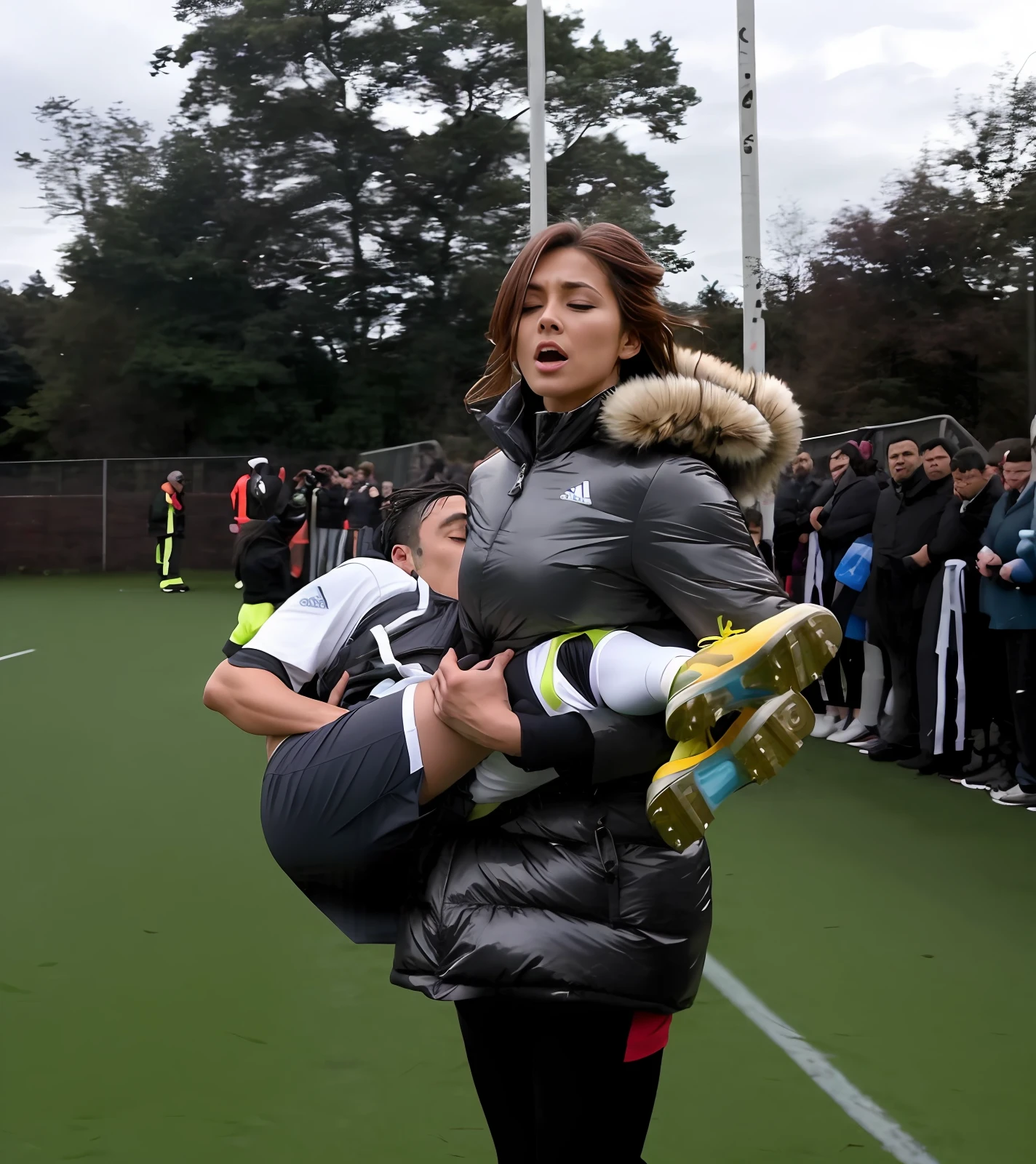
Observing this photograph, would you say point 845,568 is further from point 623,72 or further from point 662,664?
point 623,72

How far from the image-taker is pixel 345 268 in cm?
4000

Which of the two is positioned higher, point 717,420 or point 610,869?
point 717,420

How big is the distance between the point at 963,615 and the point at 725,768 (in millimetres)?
6831

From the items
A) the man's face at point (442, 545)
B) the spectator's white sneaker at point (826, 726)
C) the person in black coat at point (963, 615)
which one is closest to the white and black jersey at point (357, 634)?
the man's face at point (442, 545)

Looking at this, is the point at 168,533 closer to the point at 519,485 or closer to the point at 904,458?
the point at 904,458

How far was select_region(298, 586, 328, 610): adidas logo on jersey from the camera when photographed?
2.53 metres

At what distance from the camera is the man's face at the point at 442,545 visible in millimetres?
2779

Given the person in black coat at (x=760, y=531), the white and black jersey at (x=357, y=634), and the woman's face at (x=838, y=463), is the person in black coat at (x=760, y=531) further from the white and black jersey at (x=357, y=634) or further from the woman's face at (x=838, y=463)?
the white and black jersey at (x=357, y=634)

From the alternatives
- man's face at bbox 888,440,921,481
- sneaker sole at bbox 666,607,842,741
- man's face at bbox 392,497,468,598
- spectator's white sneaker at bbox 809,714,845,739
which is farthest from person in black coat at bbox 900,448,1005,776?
sneaker sole at bbox 666,607,842,741

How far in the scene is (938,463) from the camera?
28.9ft

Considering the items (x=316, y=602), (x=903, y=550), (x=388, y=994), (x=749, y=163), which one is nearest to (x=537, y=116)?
(x=749, y=163)

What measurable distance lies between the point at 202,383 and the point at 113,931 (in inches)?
1430

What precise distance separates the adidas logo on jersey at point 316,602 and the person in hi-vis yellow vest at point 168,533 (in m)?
23.2

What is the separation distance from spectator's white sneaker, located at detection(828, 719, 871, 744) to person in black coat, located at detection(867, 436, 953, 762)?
0.47 metres
